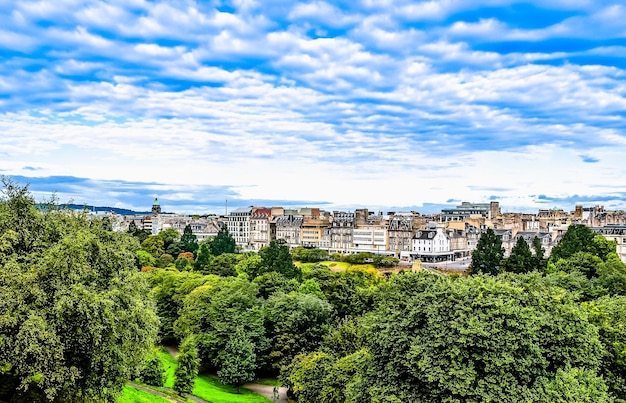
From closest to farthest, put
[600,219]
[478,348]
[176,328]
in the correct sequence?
[478,348] → [176,328] → [600,219]

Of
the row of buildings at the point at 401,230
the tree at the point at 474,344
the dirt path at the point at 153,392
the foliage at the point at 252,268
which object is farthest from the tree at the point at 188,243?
the tree at the point at 474,344

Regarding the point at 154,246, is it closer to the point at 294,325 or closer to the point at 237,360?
the point at 294,325

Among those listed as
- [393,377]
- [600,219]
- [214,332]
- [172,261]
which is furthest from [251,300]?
[600,219]

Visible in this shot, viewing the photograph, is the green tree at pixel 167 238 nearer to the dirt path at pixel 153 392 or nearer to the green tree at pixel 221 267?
the green tree at pixel 221 267

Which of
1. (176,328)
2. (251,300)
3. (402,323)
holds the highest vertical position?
(402,323)

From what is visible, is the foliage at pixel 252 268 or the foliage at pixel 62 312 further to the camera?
the foliage at pixel 252 268

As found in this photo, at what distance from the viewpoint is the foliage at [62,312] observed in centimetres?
1981

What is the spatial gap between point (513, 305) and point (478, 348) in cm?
251

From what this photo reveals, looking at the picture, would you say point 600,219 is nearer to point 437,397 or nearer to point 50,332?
point 437,397

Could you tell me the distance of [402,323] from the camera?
24281mm

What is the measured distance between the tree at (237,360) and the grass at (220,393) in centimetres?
81

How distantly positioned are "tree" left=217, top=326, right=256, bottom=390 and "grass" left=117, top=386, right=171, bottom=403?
13.9 meters

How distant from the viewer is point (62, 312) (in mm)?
20219

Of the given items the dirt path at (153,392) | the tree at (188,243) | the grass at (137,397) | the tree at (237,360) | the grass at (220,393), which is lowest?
the grass at (220,393)
